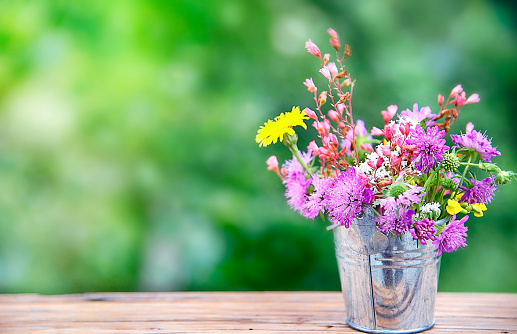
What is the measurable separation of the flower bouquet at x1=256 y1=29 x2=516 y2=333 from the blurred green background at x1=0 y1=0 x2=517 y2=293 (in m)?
0.92

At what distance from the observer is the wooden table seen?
1.00 metres

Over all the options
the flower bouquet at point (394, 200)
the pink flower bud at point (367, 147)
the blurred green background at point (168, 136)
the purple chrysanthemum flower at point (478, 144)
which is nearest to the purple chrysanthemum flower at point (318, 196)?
the flower bouquet at point (394, 200)

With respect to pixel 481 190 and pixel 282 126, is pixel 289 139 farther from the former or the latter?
pixel 481 190

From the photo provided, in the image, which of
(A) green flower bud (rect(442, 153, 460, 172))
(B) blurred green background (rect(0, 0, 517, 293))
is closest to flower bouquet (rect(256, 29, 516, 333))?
(A) green flower bud (rect(442, 153, 460, 172))

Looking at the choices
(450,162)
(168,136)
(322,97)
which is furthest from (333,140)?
(168,136)

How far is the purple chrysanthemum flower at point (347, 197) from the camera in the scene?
2.81 feet

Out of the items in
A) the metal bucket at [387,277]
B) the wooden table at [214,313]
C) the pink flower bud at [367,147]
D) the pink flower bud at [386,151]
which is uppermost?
the pink flower bud at [386,151]

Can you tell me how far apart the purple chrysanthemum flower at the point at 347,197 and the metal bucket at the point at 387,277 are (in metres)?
0.05

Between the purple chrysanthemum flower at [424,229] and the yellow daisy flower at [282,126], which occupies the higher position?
the yellow daisy flower at [282,126]

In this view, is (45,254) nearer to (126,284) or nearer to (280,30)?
(126,284)

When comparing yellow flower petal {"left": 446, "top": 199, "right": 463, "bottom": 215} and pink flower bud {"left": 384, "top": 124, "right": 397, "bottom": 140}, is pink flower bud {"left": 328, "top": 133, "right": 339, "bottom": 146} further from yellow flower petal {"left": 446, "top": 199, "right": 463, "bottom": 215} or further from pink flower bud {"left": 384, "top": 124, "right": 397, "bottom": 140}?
yellow flower petal {"left": 446, "top": 199, "right": 463, "bottom": 215}

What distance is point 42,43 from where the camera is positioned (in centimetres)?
189

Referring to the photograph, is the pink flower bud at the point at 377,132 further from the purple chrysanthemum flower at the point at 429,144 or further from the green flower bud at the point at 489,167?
the green flower bud at the point at 489,167

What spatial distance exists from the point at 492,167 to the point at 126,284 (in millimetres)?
1399
